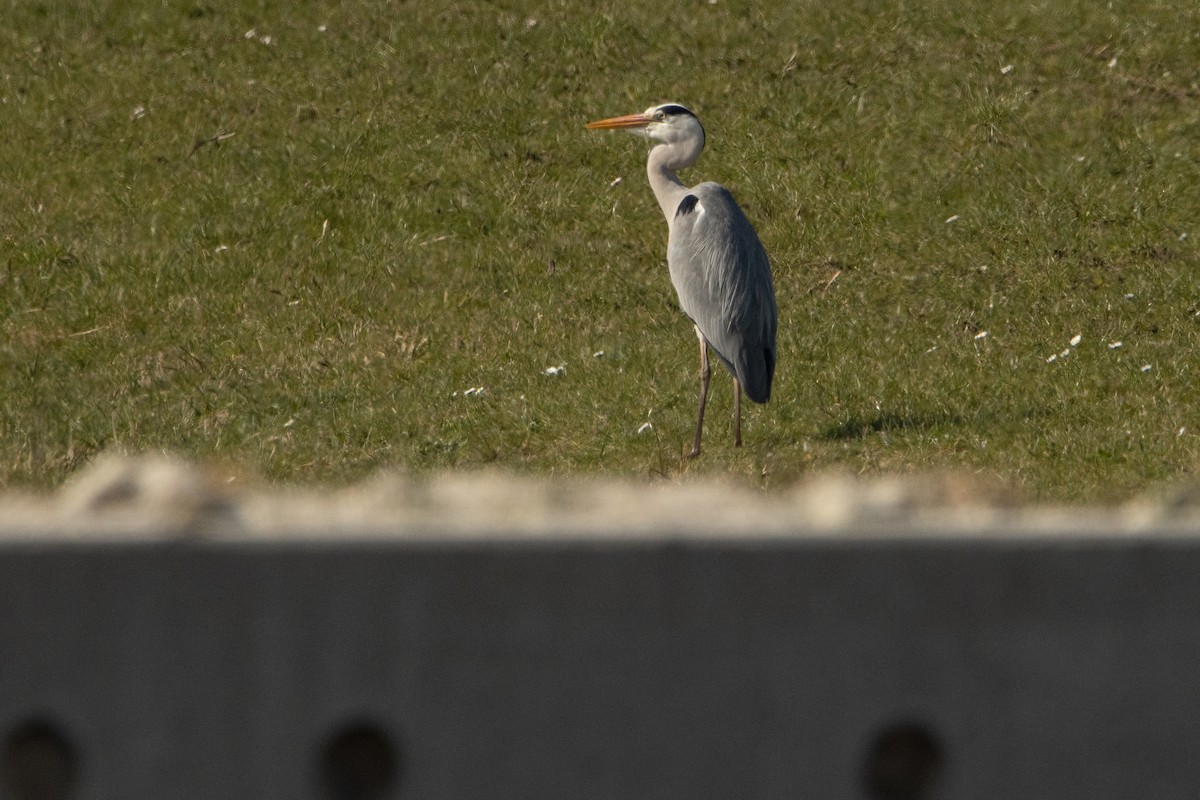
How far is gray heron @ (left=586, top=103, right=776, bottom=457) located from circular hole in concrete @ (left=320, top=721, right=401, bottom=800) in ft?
18.8

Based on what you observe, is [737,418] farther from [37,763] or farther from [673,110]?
[37,763]

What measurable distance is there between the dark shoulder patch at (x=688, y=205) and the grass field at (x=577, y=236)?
1013 millimetres

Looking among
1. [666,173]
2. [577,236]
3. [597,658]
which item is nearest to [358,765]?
[597,658]

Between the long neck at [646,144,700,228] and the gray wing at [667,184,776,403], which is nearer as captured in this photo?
the gray wing at [667,184,776,403]

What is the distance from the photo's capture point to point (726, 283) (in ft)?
30.5

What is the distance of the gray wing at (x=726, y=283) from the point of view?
9.10 metres

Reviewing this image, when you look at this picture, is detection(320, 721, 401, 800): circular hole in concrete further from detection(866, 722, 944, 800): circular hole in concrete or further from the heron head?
the heron head

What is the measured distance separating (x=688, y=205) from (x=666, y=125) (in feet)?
2.20

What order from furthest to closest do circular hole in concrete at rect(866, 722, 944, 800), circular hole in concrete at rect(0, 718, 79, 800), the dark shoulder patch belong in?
the dark shoulder patch, circular hole in concrete at rect(866, 722, 944, 800), circular hole in concrete at rect(0, 718, 79, 800)

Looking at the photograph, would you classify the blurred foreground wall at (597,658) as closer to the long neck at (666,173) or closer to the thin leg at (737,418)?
the thin leg at (737,418)

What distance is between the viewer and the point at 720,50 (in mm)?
15398

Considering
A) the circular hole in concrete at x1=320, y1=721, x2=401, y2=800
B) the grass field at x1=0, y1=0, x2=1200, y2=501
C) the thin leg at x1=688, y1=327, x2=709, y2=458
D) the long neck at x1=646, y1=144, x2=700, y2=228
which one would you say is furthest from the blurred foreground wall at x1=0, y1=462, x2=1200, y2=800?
the long neck at x1=646, y1=144, x2=700, y2=228

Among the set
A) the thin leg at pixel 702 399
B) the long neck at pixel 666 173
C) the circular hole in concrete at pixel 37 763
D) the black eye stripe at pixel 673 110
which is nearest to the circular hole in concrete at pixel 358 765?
the circular hole in concrete at pixel 37 763

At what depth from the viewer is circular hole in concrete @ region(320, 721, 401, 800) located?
2914 mm
